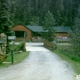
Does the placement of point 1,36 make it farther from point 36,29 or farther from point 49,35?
point 36,29

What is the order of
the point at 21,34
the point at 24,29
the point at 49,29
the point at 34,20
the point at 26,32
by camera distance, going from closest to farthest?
1. the point at 49,29
2. the point at 24,29
3. the point at 26,32
4. the point at 21,34
5. the point at 34,20

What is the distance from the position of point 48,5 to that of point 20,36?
2557 cm

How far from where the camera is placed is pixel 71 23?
70062 millimetres

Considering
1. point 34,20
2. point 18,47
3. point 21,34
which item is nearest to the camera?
point 18,47

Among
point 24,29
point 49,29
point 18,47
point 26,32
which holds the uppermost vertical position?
point 24,29

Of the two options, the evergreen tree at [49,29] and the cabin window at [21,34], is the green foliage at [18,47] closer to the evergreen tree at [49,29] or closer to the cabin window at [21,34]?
the evergreen tree at [49,29]

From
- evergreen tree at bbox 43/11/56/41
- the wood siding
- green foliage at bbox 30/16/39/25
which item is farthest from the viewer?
green foliage at bbox 30/16/39/25

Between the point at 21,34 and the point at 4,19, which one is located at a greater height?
the point at 4,19

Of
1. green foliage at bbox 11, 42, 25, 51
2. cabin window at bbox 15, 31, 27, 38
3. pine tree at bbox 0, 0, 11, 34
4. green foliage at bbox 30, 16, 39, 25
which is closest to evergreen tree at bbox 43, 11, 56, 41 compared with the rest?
cabin window at bbox 15, 31, 27, 38

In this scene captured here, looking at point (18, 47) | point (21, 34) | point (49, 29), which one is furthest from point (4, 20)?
point (21, 34)

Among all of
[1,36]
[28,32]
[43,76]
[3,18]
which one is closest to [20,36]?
[28,32]

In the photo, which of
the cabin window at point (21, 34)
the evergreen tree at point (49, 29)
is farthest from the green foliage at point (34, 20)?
the evergreen tree at point (49, 29)

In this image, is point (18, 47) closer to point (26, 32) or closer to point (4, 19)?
point (4, 19)

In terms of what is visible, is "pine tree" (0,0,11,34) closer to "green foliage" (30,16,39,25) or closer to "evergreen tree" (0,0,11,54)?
"evergreen tree" (0,0,11,54)
